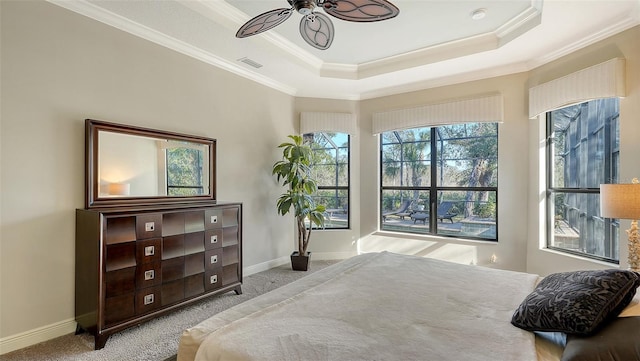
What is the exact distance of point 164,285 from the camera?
107 inches

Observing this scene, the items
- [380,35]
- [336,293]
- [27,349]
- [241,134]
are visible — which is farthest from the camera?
[241,134]

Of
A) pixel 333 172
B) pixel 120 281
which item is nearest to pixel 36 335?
pixel 120 281

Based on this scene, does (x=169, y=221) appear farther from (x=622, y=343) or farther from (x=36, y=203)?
(x=622, y=343)

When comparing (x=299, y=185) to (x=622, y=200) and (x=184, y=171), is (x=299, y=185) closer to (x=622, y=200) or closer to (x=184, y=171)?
(x=184, y=171)

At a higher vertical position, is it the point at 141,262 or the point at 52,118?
the point at 52,118

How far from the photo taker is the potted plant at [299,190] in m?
4.32

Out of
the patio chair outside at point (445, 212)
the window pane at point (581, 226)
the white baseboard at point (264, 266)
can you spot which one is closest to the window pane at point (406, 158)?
the patio chair outside at point (445, 212)

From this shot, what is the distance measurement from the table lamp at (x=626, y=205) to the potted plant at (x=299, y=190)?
3.07 metres

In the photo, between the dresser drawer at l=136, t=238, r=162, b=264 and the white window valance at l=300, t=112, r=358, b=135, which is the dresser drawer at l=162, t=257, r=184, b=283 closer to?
the dresser drawer at l=136, t=238, r=162, b=264

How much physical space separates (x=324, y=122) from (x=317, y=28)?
2.63 metres

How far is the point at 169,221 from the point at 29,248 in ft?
3.22

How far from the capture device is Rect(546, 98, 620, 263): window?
307 cm

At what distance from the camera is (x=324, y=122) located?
496 centimetres

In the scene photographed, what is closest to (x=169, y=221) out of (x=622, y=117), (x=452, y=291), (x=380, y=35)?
(x=452, y=291)
